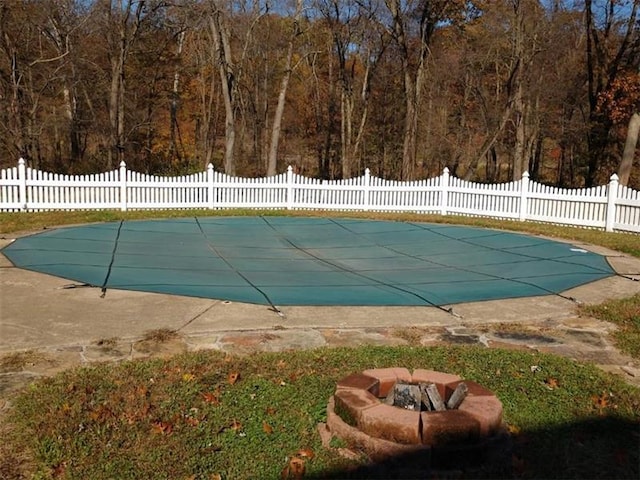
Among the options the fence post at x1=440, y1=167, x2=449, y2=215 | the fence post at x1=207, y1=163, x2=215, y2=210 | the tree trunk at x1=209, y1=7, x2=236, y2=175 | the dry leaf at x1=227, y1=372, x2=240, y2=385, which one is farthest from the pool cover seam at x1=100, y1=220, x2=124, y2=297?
the tree trunk at x1=209, y1=7, x2=236, y2=175

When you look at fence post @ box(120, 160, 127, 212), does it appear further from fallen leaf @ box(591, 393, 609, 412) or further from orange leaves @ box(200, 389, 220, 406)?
fallen leaf @ box(591, 393, 609, 412)

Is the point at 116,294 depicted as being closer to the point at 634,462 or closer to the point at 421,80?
the point at 634,462

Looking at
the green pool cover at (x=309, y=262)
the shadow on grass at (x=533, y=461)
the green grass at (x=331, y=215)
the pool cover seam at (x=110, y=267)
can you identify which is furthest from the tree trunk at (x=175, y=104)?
the shadow on grass at (x=533, y=461)

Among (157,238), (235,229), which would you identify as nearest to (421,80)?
(235,229)

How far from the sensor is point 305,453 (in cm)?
279

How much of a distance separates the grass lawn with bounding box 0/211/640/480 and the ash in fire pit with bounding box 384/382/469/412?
0.36 metres

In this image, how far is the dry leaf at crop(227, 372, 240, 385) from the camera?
364 cm

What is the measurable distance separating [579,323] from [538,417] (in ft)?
8.07

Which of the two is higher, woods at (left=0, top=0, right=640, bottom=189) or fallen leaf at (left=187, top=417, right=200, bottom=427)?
woods at (left=0, top=0, right=640, bottom=189)

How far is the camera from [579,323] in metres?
5.34

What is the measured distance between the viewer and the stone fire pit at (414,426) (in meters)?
2.59

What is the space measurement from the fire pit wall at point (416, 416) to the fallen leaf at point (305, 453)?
0.74 feet

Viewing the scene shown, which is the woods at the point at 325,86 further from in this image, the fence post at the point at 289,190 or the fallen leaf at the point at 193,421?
the fallen leaf at the point at 193,421

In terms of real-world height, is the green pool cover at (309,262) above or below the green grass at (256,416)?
above
